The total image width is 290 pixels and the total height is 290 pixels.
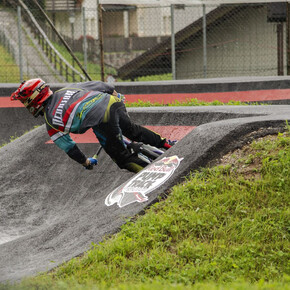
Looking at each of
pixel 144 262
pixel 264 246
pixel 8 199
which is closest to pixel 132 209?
pixel 144 262

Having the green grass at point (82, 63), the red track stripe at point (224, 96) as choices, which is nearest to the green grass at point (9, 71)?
the green grass at point (82, 63)

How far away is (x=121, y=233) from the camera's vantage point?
5.72 meters

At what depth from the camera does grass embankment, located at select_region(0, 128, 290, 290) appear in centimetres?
494

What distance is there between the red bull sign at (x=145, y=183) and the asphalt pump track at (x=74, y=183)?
90mm

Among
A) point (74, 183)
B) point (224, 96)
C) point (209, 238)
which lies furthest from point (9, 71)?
point (209, 238)

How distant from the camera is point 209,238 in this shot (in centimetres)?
541

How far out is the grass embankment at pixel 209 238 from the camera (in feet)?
16.2

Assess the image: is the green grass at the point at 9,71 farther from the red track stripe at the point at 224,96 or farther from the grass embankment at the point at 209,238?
the grass embankment at the point at 209,238

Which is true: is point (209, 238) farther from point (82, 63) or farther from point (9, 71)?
point (82, 63)

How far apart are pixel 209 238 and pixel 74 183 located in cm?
449

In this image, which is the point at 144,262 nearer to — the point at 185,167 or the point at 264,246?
the point at 264,246

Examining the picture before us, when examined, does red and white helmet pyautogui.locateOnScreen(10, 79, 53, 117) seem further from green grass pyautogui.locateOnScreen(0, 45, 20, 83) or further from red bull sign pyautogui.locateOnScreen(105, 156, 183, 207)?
green grass pyautogui.locateOnScreen(0, 45, 20, 83)

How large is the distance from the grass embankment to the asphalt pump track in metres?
0.32

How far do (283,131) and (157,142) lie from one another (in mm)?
2365
